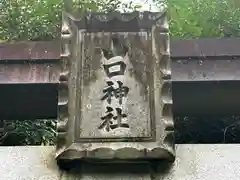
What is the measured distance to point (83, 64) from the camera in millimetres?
3324

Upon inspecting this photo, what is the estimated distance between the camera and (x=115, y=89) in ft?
10.4

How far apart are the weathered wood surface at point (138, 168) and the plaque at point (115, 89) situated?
12 centimetres

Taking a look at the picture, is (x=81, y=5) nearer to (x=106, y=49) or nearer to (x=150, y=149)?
(x=106, y=49)

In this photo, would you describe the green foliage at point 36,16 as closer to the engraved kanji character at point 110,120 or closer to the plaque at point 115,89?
the plaque at point 115,89

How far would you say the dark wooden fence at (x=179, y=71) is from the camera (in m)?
3.37

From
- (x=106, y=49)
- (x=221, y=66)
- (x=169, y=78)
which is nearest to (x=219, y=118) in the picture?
(x=221, y=66)

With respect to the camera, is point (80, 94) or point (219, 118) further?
point (219, 118)

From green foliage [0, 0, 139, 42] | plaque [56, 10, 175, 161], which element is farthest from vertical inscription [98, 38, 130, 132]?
green foliage [0, 0, 139, 42]

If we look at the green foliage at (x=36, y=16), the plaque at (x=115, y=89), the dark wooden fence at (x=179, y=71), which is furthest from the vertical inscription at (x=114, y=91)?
the green foliage at (x=36, y=16)

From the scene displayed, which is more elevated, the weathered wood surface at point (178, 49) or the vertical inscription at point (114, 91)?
the weathered wood surface at point (178, 49)

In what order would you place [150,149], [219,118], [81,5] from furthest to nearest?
[81,5] < [219,118] < [150,149]

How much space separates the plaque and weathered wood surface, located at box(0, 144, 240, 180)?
12 cm

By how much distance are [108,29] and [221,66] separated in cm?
79

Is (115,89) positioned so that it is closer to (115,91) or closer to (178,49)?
(115,91)
